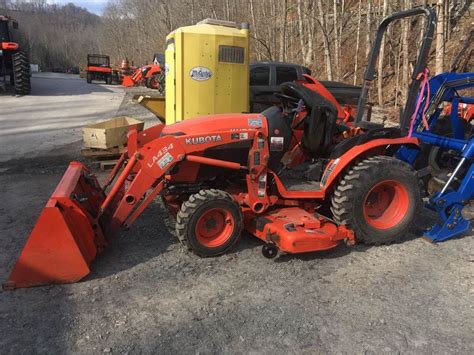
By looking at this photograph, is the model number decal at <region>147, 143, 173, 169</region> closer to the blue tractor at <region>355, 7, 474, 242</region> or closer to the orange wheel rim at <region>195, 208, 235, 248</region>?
the orange wheel rim at <region>195, 208, 235, 248</region>

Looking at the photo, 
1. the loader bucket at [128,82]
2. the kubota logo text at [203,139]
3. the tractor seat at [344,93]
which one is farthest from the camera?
the loader bucket at [128,82]

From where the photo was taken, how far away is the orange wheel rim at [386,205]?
438 centimetres

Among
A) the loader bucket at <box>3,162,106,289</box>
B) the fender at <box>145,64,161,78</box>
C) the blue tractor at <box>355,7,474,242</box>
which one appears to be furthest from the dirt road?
the fender at <box>145,64,161,78</box>

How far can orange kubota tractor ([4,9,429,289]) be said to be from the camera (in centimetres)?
380

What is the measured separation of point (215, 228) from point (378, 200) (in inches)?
66.6

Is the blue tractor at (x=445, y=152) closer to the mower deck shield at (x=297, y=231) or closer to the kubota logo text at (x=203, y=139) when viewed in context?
the mower deck shield at (x=297, y=231)

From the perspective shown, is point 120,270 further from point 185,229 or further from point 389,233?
point 389,233

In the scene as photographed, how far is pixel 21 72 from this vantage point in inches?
750

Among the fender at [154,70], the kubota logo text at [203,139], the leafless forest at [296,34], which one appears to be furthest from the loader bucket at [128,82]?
the kubota logo text at [203,139]

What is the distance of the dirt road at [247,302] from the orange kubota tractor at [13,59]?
52.8ft

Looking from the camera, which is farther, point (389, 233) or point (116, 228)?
point (389, 233)

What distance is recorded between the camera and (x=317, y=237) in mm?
3891

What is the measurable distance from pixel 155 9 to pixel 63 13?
79043 mm

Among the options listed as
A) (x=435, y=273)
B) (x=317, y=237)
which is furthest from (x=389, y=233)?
(x=317, y=237)
